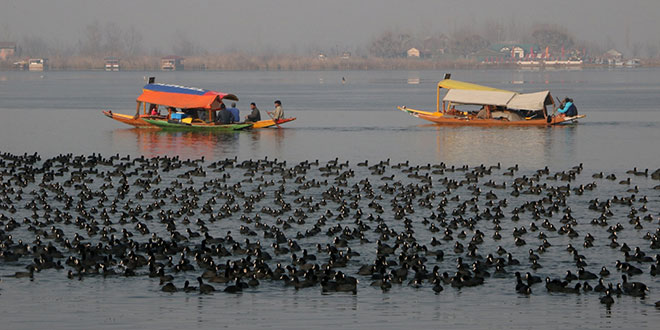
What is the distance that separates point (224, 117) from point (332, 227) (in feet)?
96.4

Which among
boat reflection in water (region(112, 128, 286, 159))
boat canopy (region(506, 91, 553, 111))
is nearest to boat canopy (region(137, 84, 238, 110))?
boat reflection in water (region(112, 128, 286, 159))

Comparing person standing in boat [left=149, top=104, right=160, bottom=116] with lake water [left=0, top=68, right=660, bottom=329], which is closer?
lake water [left=0, top=68, right=660, bottom=329]

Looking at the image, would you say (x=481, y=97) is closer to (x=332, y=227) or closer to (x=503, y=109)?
(x=503, y=109)

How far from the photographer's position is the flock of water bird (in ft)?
68.6

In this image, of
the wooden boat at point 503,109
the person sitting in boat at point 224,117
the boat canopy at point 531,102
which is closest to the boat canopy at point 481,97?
the wooden boat at point 503,109

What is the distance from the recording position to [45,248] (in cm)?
2275

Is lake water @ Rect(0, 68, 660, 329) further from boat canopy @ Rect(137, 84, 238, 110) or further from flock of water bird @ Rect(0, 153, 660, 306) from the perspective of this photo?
boat canopy @ Rect(137, 84, 238, 110)

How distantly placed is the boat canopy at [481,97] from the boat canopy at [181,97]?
12.8 meters

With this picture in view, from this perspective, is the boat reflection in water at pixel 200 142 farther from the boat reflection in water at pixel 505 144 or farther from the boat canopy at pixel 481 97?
the boat canopy at pixel 481 97

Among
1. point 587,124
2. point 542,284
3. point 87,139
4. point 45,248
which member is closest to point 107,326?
point 45,248

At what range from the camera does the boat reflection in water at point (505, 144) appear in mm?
43281

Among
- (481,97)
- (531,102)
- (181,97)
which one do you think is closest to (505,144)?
(531,102)

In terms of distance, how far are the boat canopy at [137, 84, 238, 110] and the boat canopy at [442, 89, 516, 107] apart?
12814 millimetres

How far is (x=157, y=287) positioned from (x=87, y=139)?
1355 inches
